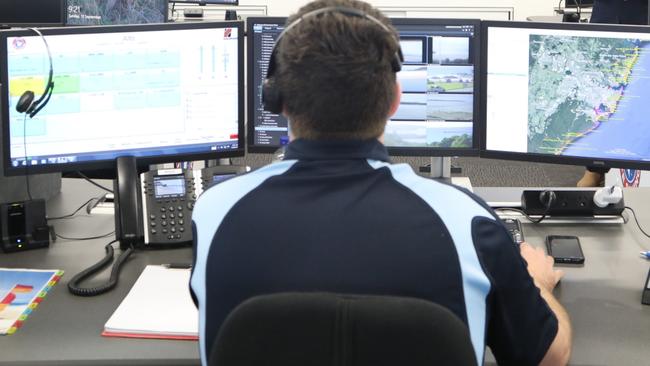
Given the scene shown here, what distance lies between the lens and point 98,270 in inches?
71.2

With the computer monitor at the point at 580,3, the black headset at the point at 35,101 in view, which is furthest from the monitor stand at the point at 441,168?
the computer monitor at the point at 580,3

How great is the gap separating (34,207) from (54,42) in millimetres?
412

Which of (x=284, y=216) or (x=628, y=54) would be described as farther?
(x=628, y=54)

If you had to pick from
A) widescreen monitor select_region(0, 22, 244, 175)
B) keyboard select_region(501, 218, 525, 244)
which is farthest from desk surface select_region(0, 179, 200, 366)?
keyboard select_region(501, 218, 525, 244)

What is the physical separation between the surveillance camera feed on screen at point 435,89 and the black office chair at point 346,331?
1.14 metres

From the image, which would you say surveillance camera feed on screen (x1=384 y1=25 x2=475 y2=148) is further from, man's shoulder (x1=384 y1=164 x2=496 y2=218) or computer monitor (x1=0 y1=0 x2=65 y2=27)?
computer monitor (x1=0 y1=0 x2=65 y2=27)

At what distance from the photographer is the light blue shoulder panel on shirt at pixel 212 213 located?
1.11m

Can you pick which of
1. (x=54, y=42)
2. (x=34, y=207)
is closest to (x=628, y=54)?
(x=54, y=42)

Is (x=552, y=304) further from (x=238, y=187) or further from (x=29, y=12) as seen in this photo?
(x=29, y=12)

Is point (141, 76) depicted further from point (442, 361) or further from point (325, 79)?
point (442, 361)

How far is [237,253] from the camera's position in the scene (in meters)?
1.07

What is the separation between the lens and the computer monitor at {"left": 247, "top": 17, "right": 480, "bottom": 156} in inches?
79.9

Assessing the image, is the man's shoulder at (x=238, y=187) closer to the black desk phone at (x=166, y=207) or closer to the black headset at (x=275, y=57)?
the black headset at (x=275, y=57)

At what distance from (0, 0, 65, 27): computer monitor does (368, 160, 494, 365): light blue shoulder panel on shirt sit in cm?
248
